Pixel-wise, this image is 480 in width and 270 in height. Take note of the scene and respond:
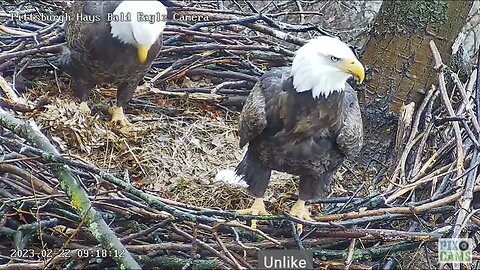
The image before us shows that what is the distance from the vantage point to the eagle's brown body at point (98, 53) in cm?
287

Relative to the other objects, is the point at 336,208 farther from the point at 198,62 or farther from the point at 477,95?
the point at 198,62

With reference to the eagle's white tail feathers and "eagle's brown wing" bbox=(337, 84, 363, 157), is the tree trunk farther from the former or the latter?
the eagle's white tail feathers

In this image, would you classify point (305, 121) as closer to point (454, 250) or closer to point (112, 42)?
point (454, 250)

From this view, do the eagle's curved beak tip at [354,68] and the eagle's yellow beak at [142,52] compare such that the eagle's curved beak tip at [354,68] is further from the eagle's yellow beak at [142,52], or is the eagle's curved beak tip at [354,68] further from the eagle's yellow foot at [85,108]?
the eagle's yellow foot at [85,108]

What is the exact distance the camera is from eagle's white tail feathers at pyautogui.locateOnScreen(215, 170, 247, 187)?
3057 mm

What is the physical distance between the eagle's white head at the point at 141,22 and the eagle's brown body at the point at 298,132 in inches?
19.3

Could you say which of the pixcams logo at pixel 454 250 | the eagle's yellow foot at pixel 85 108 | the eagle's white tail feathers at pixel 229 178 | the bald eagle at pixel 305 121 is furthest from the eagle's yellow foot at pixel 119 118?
the pixcams logo at pixel 454 250

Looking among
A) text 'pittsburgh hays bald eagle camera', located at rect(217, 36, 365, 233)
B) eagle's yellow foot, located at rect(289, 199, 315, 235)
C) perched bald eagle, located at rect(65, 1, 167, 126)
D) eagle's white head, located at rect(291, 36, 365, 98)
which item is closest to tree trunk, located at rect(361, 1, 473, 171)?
text 'pittsburgh hays bald eagle camera', located at rect(217, 36, 365, 233)

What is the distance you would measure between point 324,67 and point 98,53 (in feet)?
3.66

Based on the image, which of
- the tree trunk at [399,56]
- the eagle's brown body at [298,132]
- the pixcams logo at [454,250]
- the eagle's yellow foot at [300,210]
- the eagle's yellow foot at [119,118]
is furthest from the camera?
the eagle's yellow foot at [119,118]

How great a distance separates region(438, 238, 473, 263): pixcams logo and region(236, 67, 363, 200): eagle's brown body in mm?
540

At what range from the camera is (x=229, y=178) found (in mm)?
3162

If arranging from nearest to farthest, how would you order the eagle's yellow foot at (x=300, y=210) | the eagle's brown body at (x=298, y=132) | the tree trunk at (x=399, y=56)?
the eagle's brown body at (x=298, y=132) → the eagle's yellow foot at (x=300, y=210) → the tree trunk at (x=399, y=56)

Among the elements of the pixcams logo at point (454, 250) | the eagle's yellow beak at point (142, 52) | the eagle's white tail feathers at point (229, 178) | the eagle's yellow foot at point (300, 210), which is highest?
the eagle's yellow beak at point (142, 52)
